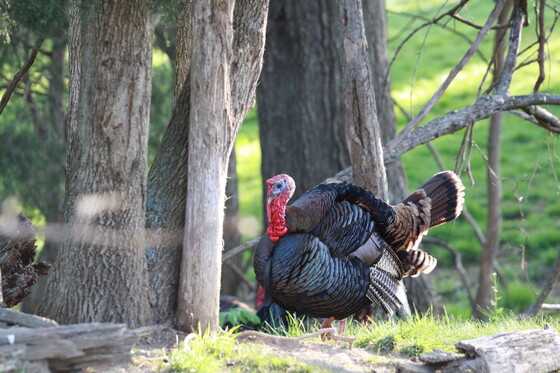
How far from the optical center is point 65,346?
3.43m

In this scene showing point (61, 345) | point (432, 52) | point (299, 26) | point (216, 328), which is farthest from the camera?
point (432, 52)

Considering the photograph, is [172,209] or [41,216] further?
[41,216]

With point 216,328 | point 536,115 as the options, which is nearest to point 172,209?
point 216,328

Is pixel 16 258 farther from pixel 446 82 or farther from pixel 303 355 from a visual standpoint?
pixel 446 82

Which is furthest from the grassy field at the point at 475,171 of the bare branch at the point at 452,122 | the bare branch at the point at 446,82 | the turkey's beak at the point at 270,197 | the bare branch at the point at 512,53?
the turkey's beak at the point at 270,197

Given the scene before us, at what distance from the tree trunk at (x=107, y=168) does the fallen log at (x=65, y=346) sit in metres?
0.67

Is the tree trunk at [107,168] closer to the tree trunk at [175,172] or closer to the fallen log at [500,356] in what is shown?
the tree trunk at [175,172]

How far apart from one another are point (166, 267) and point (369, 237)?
1.74 metres

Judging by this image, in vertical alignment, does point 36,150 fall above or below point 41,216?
above

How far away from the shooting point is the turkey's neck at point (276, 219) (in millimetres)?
5434

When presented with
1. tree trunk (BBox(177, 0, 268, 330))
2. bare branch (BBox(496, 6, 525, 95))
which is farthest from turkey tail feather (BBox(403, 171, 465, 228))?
tree trunk (BBox(177, 0, 268, 330))

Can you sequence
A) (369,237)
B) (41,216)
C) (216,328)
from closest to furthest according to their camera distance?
(216,328)
(369,237)
(41,216)

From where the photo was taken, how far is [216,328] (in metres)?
4.49

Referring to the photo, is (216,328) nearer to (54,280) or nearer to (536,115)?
(54,280)
